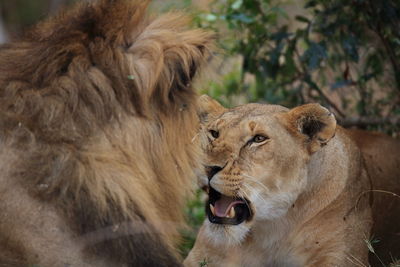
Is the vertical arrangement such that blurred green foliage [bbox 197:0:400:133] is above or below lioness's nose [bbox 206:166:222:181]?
below

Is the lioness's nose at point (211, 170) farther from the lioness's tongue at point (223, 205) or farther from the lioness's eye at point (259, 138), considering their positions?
the lioness's eye at point (259, 138)

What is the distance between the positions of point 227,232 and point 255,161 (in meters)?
0.29

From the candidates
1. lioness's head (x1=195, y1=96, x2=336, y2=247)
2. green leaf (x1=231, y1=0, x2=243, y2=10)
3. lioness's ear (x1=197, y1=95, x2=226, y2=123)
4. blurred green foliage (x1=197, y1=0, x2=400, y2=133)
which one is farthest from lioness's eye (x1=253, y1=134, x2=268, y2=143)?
green leaf (x1=231, y1=0, x2=243, y2=10)

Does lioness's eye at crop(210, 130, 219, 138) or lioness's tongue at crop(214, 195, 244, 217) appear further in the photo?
lioness's eye at crop(210, 130, 219, 138)

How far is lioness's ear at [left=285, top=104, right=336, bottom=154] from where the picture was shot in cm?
322

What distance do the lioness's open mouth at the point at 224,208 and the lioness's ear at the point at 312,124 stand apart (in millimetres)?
382

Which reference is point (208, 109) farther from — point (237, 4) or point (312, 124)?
point (237, 4)

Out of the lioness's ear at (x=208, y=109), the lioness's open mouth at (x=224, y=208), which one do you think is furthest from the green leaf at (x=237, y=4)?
the lioness's open mouth at (x=224, y=208)

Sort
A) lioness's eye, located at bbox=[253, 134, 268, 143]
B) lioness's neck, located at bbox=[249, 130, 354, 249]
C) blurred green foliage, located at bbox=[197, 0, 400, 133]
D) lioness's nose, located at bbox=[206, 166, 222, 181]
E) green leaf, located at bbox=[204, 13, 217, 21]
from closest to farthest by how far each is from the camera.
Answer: lioness's nose, located at bbox=[206, 166, 222, 181]
lioness's eye, located at bbox=[253, 134, 268, 143]
lioness's neck, located at bbox=[249, 130, 354, 249]
blurred green foliage, located at bbox=[197, 0, 400, 133]
green leaf, located at bbox=[204, 13, 217, 21]

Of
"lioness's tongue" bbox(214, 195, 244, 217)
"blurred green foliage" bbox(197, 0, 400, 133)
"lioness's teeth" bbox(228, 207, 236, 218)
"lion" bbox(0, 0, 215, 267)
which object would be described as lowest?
"blurred green foliage" bbox(197, 0, 400, 133)

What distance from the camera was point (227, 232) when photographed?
3117 millimetres

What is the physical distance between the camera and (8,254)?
2.66 m

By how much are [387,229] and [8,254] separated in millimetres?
1925

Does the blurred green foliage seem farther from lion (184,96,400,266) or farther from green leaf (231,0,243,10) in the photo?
lion (184,96,400,266)
